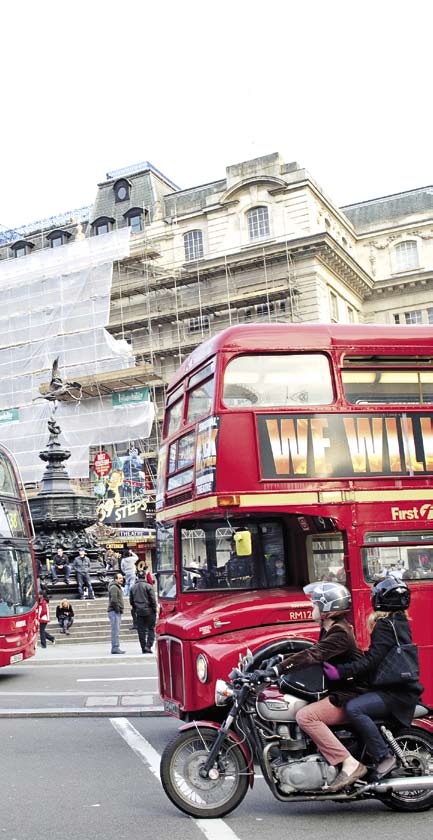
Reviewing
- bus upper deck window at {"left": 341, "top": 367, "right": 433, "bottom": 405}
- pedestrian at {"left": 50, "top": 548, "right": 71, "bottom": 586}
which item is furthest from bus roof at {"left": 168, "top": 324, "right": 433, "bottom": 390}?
pedestrian at {"left": 50, "top": 548, "right": 71, "bottom": 586}

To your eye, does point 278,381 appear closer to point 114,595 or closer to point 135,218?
point 114,595

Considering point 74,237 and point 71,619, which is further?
point 74,237

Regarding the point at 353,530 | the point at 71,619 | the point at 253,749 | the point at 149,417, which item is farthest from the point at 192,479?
the point at 149,417

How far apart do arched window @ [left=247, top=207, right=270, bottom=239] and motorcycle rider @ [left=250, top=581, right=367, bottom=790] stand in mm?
44933

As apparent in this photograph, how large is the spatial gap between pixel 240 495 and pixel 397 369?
2.20 metres

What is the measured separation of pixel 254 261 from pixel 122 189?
45.8 feet

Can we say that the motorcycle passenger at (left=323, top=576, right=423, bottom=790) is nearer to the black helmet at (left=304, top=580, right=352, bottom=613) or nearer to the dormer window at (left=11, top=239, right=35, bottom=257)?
the black helmet at (left=304, top=580, right=352, bottom=613)

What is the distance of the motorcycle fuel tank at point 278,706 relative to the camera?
21.2 ft

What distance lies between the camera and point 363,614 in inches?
336

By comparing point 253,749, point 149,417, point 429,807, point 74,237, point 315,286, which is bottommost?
point 429,807

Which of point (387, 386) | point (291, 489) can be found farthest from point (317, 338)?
point (291, 489)

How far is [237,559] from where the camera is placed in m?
9.41

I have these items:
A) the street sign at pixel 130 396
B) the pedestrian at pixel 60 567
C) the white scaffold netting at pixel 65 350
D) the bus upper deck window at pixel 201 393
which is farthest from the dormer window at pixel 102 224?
the bus upper deck window at pixel 201 393

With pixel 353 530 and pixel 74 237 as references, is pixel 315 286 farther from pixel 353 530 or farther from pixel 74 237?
pixel 353 530
